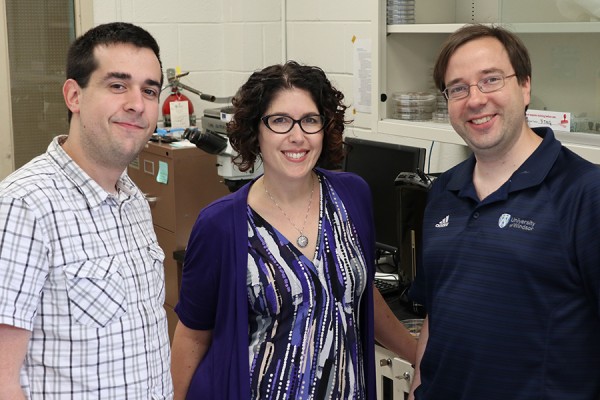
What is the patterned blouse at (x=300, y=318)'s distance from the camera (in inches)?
69.1

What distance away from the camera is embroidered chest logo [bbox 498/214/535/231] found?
157 centimetres

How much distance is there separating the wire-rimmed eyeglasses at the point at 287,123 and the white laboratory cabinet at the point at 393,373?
2.78 feet

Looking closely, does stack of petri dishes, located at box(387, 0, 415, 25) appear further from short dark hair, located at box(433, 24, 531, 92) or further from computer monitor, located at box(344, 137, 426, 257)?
short dark hair, located at box(433, 24, 531, 92)

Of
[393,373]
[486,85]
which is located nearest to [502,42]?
[486,85]

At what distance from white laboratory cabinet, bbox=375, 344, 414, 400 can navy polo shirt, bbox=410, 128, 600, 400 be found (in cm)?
58

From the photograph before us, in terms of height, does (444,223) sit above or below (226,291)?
above

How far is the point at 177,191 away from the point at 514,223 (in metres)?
2.10

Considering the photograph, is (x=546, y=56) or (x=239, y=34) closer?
(x=546, y=56)

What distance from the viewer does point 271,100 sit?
6.09 ft

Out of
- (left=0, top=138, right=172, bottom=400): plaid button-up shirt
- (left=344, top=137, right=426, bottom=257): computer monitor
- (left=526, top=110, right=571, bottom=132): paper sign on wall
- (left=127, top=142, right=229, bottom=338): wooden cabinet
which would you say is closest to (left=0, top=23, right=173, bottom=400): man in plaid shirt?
(left=0, top=138, right=172, bottom=400): plaid button-up shirt

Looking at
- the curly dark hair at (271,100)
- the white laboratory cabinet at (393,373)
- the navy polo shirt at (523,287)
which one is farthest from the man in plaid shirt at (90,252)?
the white laboratory cabinet at (393,373)

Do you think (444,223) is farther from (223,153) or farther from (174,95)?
(174,95)

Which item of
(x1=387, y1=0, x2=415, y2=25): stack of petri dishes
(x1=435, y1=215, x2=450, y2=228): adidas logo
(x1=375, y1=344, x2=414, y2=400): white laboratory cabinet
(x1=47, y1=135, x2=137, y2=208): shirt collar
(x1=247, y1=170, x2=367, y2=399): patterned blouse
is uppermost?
Result: (x1=387, y1=0, x2=415, y2=25): stack of petri dishes

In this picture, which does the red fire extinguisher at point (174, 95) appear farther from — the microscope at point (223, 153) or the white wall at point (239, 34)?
the microscope at point (223, 153)
